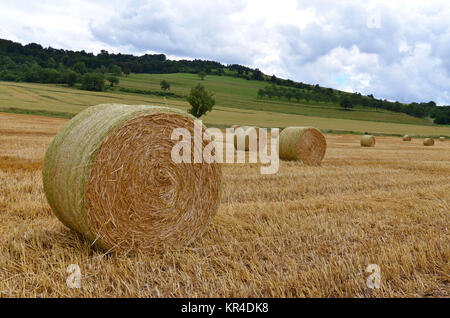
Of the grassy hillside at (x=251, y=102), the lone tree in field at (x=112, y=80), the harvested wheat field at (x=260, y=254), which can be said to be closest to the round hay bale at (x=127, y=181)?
the harvested wheat field at (x=260, y=254)

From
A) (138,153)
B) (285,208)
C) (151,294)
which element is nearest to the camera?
(151,294)

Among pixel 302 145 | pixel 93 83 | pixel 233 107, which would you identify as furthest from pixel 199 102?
pixel 302 145

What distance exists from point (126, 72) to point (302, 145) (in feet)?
295

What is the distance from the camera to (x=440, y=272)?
379 centimetres

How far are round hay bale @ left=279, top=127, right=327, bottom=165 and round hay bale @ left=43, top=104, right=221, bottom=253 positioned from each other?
8.53 meters

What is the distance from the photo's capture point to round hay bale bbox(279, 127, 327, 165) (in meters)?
13.0

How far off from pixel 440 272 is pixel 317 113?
7066 centimetres

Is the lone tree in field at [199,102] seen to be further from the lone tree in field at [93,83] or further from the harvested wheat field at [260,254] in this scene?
the harvested wheat field at [260,254]

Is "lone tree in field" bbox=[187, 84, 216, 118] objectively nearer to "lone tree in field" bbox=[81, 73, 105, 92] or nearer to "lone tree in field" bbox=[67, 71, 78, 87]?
"lone tree in field" bbox=[81, 73, 105, 92]

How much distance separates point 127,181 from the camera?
430 cm

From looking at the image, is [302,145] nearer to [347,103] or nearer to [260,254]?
[260,254]
